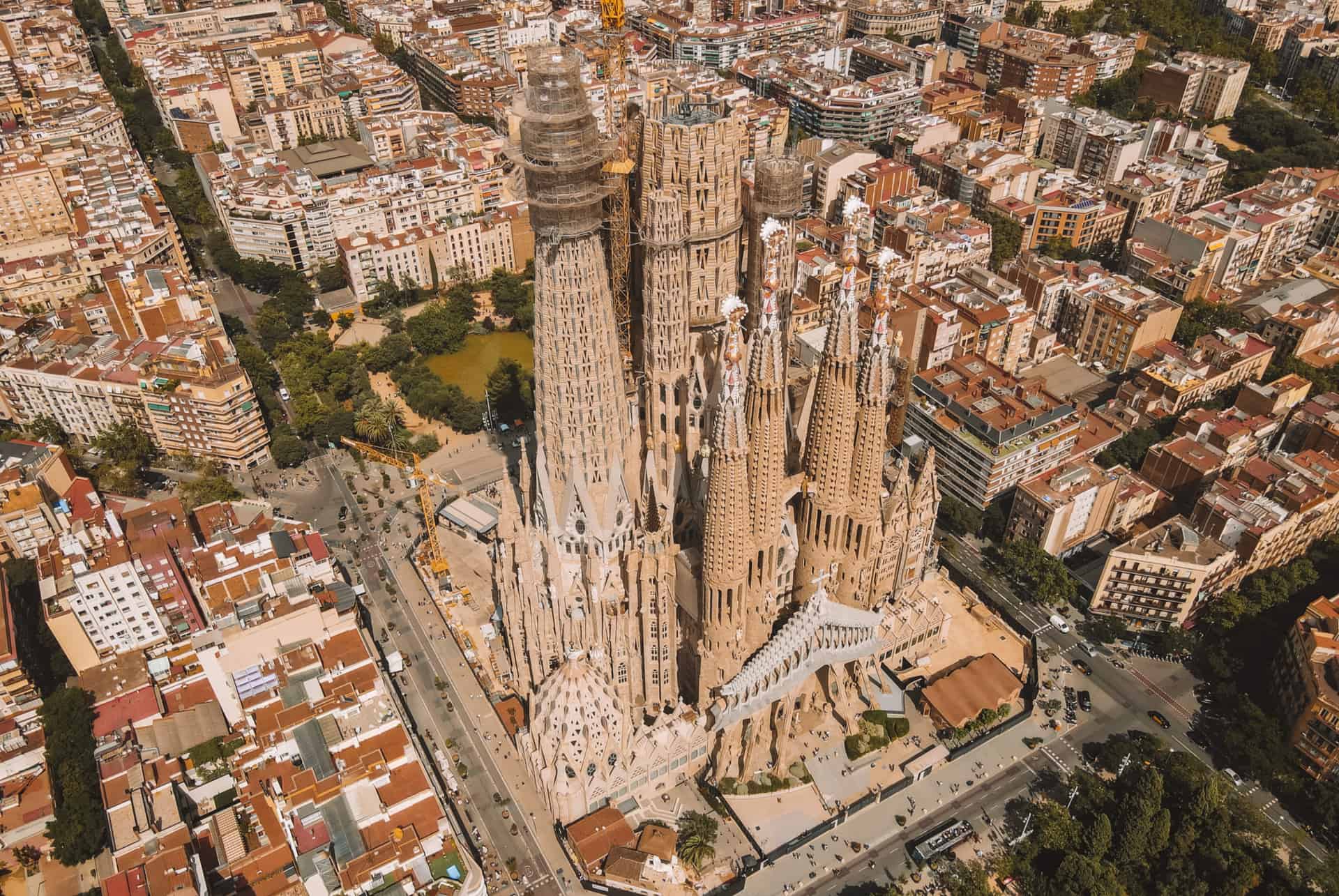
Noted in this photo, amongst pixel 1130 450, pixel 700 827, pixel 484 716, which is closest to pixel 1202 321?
pixel 1130 450

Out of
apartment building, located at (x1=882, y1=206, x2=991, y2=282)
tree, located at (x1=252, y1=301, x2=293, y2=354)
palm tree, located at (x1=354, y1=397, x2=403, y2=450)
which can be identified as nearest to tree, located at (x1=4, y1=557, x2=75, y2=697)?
palm tree, located at (x1=354, y1=397, x2=403, y2=450)

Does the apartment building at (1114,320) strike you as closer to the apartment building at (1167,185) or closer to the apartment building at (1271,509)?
the apartment building at (1167,185)

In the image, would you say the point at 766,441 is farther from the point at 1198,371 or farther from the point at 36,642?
the point at 1198,371

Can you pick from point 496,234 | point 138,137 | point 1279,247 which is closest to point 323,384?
point 496,234

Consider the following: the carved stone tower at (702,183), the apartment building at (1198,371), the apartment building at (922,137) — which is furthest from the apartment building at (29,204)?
the apartment building at (1198,371)

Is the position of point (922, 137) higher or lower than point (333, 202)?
higher

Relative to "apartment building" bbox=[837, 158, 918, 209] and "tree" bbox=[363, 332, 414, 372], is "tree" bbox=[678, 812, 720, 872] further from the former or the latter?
"apartment building" bbox=[837, 158, 918, 209]
